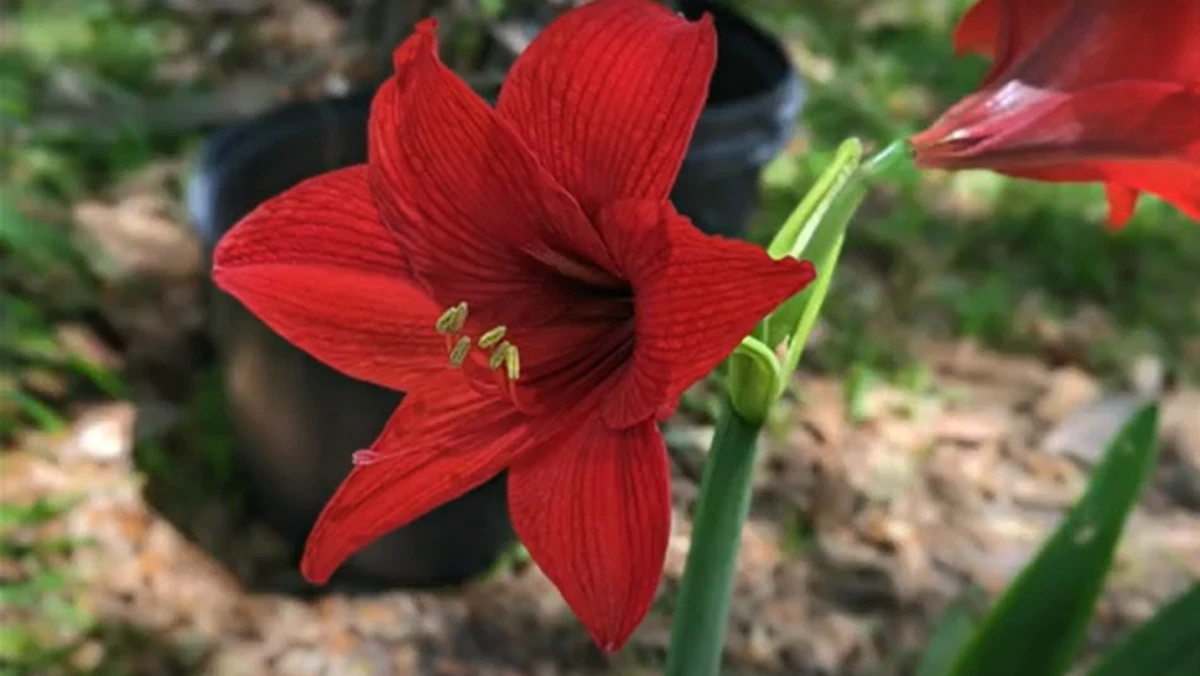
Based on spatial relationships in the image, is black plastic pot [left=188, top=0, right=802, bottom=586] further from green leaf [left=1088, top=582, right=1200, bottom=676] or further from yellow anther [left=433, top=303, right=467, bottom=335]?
yellow anther [left=433, top=303, right=467, bottom=335]

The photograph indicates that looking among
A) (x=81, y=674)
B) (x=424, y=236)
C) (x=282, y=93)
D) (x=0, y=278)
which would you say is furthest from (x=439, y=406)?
(x=282, y=93)

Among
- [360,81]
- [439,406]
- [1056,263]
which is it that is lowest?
[1056,263]

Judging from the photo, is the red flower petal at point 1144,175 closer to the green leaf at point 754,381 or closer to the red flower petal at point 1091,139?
the red flower petal at point 1091,139

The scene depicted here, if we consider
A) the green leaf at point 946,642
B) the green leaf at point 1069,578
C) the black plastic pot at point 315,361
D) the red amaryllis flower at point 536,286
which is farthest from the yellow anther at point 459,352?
the black plastic pot at point 315,361

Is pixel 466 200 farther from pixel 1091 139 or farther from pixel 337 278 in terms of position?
pixel 1091 139

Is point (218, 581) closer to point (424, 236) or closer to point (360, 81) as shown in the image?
point (360, 81)

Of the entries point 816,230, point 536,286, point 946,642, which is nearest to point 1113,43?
point 816,230
